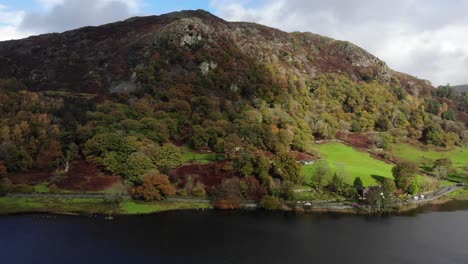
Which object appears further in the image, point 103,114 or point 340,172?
point 103,114

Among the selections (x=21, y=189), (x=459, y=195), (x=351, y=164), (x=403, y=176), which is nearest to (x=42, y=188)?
(x=21, y=189)

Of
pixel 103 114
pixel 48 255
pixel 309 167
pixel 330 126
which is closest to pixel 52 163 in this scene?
→ pixel 103 114

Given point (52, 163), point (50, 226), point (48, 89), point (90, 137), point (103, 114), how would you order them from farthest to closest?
point (48, 89), point (103, 114), point (90, 137), point (52, 163), point (50, 226)

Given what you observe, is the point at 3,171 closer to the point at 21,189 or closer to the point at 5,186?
the point at 5,186

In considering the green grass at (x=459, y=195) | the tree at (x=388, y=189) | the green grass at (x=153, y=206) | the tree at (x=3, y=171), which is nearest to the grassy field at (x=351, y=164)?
the tree at (x=388, y=189)

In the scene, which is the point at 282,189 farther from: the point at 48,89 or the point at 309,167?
the point at 48,89

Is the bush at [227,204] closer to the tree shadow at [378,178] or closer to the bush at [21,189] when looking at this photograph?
the tree shadow at [378,178]

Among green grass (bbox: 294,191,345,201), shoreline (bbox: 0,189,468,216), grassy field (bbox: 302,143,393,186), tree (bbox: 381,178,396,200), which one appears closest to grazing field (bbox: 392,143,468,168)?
grassy field (bbox: 302,143,393,186)
